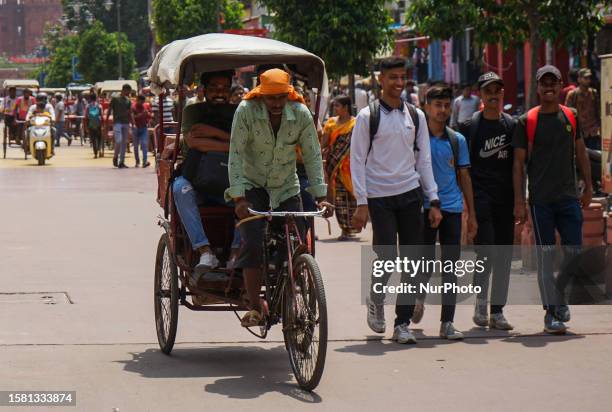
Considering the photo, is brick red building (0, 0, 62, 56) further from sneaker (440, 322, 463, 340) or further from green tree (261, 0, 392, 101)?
sneaker (440, 322, 463, 340)

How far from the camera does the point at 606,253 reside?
11.5m

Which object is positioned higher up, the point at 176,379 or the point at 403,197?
the point at 403,197

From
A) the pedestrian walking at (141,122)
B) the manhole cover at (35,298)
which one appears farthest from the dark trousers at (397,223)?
the pedestrian walking at (141,122)

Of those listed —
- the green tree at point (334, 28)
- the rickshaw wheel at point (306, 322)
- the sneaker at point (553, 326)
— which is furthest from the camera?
the green tree at point (334, 28)

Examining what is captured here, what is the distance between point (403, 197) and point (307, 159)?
1002mm

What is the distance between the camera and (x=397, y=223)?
358 inches

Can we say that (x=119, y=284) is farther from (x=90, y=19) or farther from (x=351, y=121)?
(x=90, y=19)

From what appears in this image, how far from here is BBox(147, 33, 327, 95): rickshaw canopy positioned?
8.71 metres

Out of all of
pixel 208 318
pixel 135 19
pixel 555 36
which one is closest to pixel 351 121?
pixel 555 36

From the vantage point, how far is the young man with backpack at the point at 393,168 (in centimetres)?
892

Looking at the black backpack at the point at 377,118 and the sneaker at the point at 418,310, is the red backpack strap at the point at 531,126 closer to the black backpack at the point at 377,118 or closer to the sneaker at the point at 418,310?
the black backpack at the point at 377,118

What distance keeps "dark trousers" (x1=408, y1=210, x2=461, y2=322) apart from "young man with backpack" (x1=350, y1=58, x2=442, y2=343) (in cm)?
23

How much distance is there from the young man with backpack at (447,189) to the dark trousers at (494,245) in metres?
0.15

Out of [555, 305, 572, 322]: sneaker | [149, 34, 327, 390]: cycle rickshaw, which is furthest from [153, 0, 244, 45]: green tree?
[555, 305, 572, 322]: sneaker
